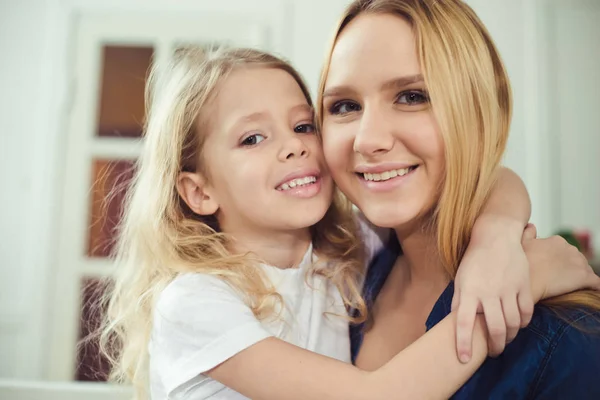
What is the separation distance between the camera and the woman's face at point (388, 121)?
3.21ft

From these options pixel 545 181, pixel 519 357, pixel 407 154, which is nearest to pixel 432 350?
pixel 519 357

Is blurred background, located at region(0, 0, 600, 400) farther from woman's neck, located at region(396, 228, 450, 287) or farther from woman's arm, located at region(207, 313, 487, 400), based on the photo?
woman's arm, located at region(207, 313, 487, 400)

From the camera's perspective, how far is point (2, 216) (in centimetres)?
325

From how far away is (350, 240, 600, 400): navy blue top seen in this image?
2.65ft

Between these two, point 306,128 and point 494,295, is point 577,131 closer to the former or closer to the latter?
point 306,128

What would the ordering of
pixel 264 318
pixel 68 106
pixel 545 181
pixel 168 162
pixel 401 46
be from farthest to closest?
pixel 68 106
pixel 545 181
pixel 168 162
pixel 264 318
pixel 401 46

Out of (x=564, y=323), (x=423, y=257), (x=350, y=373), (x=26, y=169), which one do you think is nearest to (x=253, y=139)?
(x=423, y=257)

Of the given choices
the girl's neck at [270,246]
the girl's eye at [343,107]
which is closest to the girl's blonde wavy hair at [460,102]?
the girl's eye at [343,107]

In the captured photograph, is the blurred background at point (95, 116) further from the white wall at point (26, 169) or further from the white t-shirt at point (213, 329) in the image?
the white t-shirt at point (213, 329)

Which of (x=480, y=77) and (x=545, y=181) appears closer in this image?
(x=480, y=77)

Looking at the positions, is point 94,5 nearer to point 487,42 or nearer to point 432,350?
point 487,42

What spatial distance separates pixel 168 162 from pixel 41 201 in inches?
87.7

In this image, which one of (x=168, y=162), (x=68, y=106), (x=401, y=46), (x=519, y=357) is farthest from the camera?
(x=68, y=106)

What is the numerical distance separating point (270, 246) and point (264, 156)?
0.23 m
